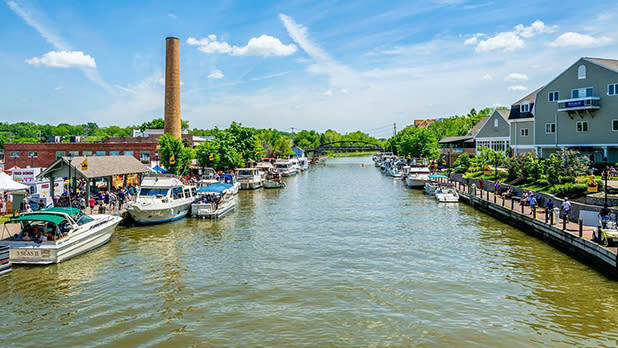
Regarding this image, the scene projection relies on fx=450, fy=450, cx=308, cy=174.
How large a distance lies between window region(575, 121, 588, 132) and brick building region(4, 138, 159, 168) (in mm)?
54483

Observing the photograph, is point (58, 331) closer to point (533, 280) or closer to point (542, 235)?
point (533, 280)

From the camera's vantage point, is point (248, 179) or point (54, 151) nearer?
point (248, 179)

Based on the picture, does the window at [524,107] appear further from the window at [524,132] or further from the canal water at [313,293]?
the canal water at [313,293]

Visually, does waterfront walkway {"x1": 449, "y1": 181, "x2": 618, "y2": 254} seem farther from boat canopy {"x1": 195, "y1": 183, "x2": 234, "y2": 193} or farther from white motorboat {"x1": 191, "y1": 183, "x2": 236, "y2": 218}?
boat canopy {"x1": 195, "y1": 183, "x2": 234, "y2": 193}

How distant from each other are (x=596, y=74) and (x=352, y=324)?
44.6 metres

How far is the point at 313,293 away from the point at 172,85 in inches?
2783

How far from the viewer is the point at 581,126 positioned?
48875mm

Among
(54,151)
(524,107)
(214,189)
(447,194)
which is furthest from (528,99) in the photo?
(54,151)

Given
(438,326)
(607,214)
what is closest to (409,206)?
(607,214)

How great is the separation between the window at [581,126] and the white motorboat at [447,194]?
50.0 feet

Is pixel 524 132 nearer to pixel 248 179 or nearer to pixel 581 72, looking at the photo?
pixel 581 72

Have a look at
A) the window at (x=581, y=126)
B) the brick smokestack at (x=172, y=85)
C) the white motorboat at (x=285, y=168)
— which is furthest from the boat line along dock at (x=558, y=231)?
the brick smokestack at (x=172, y=85)

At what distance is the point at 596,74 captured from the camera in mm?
46469

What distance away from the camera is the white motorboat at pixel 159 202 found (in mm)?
32250
